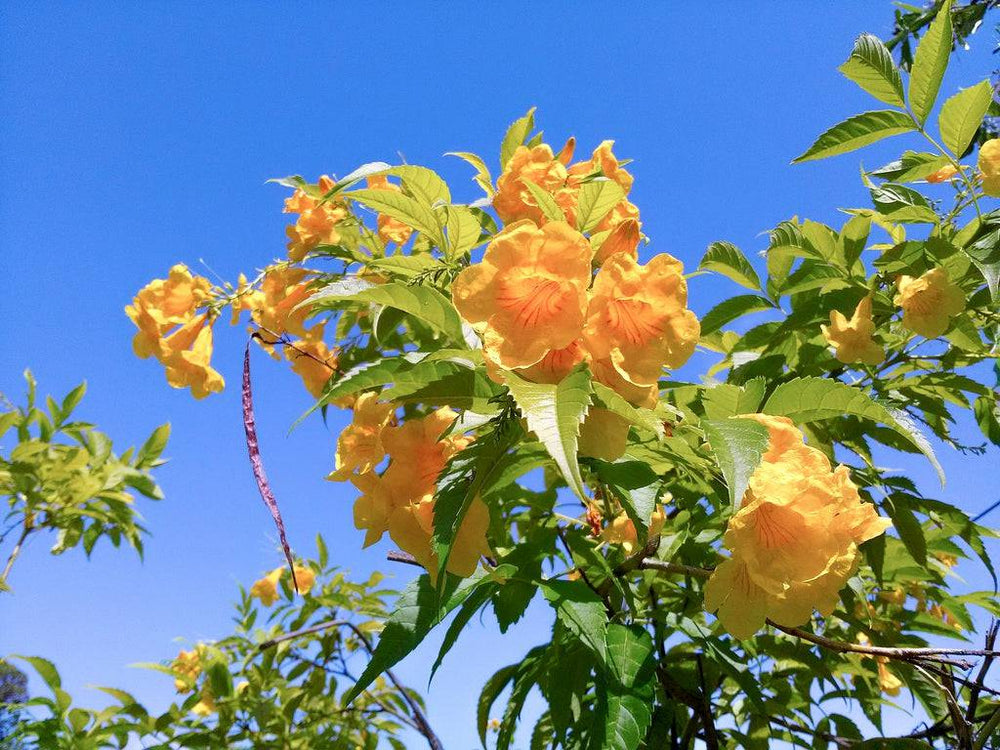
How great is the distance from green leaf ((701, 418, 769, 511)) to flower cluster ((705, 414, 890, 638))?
0.05 meters

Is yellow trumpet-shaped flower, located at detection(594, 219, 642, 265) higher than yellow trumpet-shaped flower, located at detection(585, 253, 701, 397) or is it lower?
higher

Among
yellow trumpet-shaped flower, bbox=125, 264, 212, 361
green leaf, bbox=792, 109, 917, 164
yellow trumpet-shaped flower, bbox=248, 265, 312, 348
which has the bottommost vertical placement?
yellow trumpet-shaped flower, bbox=248, 265, 312, 348

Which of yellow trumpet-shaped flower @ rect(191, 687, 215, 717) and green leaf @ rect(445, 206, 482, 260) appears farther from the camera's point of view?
yellow trumpet-shaped flower @ rect(191, 687, 215, 717)

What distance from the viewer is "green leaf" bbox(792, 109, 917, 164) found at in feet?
5.26

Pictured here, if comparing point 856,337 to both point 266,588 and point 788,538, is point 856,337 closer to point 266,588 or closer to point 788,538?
point 788,538

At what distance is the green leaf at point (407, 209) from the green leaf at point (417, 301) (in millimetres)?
218

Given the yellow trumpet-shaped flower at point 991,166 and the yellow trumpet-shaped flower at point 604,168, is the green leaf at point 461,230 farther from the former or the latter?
the yellow trumpet-shaped flower at point 991,166

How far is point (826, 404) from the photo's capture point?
109 centimetres

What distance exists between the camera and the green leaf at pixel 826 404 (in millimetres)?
1034

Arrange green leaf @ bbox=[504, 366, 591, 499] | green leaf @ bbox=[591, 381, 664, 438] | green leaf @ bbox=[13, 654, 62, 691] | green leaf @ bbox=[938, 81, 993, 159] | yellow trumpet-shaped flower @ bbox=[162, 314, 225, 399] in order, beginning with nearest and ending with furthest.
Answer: green leaf @ bbox=[504, 366, 591, 499] < green leaf @ bbox=[591, 381, 664, 438] < green leaf @ bbox=[938, 81, 993, 159] < yellow trumpet-shaped flower @ bbox=[162, 314, 225, 399] < green leaf @ bbox=[13, 654, 62, 691]

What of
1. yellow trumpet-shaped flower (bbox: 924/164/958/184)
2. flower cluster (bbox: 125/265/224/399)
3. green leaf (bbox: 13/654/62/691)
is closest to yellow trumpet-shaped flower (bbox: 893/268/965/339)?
yellow trumpet-shaped flower (bbox: 924/164/958/184)

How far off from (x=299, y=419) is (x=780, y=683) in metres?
1.68

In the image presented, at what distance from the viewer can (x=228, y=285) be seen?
184 centimetres

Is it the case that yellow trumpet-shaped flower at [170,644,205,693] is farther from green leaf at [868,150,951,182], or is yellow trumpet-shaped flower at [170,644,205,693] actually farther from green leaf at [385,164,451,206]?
green leaf at [868,150,951,182]
